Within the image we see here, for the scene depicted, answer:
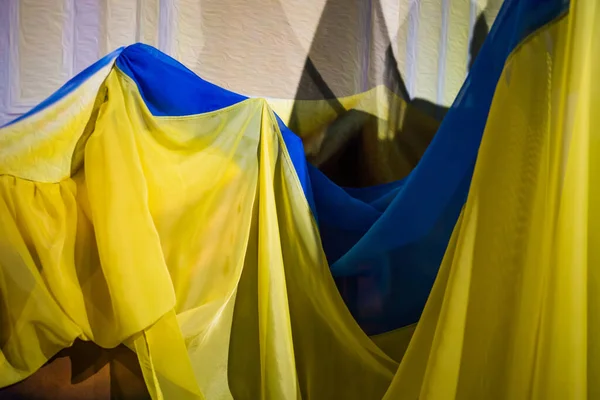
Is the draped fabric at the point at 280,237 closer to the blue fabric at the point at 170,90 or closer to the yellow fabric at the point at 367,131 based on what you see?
the blue fabric at the point at 170,90

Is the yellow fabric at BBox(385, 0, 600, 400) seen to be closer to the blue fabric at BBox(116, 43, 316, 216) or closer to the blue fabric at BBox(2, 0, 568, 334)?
the blue fabric at BBox(2, 0, 568, 334)

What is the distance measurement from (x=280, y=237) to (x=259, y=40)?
0.66 m

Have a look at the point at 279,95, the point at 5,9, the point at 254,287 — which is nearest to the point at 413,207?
the point at 254,287

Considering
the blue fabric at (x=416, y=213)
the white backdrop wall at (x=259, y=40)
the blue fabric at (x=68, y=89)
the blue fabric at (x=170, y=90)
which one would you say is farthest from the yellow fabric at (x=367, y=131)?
the blue fabric at (x=68, y=89)

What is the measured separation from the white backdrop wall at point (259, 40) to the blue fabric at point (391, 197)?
1.17 feet

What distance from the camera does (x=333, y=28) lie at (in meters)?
1.35

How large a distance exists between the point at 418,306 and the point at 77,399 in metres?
0.62

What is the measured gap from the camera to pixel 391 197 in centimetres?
102

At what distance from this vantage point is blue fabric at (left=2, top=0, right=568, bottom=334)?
2.48 feet

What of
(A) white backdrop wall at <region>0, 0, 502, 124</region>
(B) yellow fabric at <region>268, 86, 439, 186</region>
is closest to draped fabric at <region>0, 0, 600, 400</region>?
(B) yellow fabric at <region>268, 86, 439, 186</region>

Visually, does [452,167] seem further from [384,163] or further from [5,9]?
[5,9]

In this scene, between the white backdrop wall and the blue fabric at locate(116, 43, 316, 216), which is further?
the white backdrop wall

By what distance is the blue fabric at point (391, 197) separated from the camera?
2.48ft

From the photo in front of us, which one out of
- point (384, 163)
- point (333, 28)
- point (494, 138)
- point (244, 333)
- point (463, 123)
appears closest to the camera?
point (494, 138)
